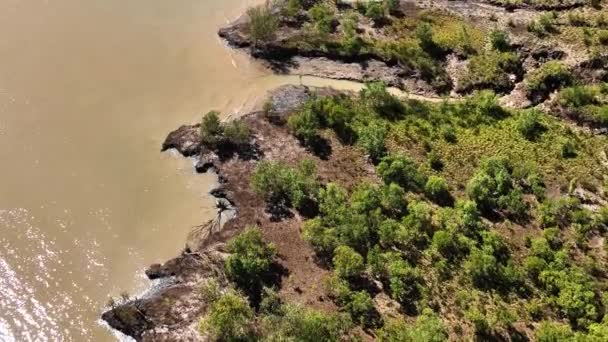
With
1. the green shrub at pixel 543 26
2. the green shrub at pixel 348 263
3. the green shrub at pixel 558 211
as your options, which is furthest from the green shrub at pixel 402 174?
the green shrub at pixel 543 26

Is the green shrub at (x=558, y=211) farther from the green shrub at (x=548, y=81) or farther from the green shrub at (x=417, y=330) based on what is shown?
the green shrub at (x=548, y=81)

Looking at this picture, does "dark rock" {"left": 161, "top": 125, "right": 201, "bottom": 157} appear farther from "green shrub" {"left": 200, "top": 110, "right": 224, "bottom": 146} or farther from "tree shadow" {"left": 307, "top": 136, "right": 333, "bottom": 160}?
"tree shadow" {"left": 307, "top": 136, "right": 333, "bottom": 160}

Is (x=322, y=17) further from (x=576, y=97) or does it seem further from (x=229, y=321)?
(x=229, y=321)

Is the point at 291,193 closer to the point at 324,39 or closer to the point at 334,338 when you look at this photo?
the point at 334,338

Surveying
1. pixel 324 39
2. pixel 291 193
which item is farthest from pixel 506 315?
pixel 324 39

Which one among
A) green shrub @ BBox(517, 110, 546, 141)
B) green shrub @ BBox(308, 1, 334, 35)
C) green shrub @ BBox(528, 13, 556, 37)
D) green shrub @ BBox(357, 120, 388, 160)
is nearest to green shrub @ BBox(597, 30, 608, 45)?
green shrub @ BBox(528, 13, 556, 37)
